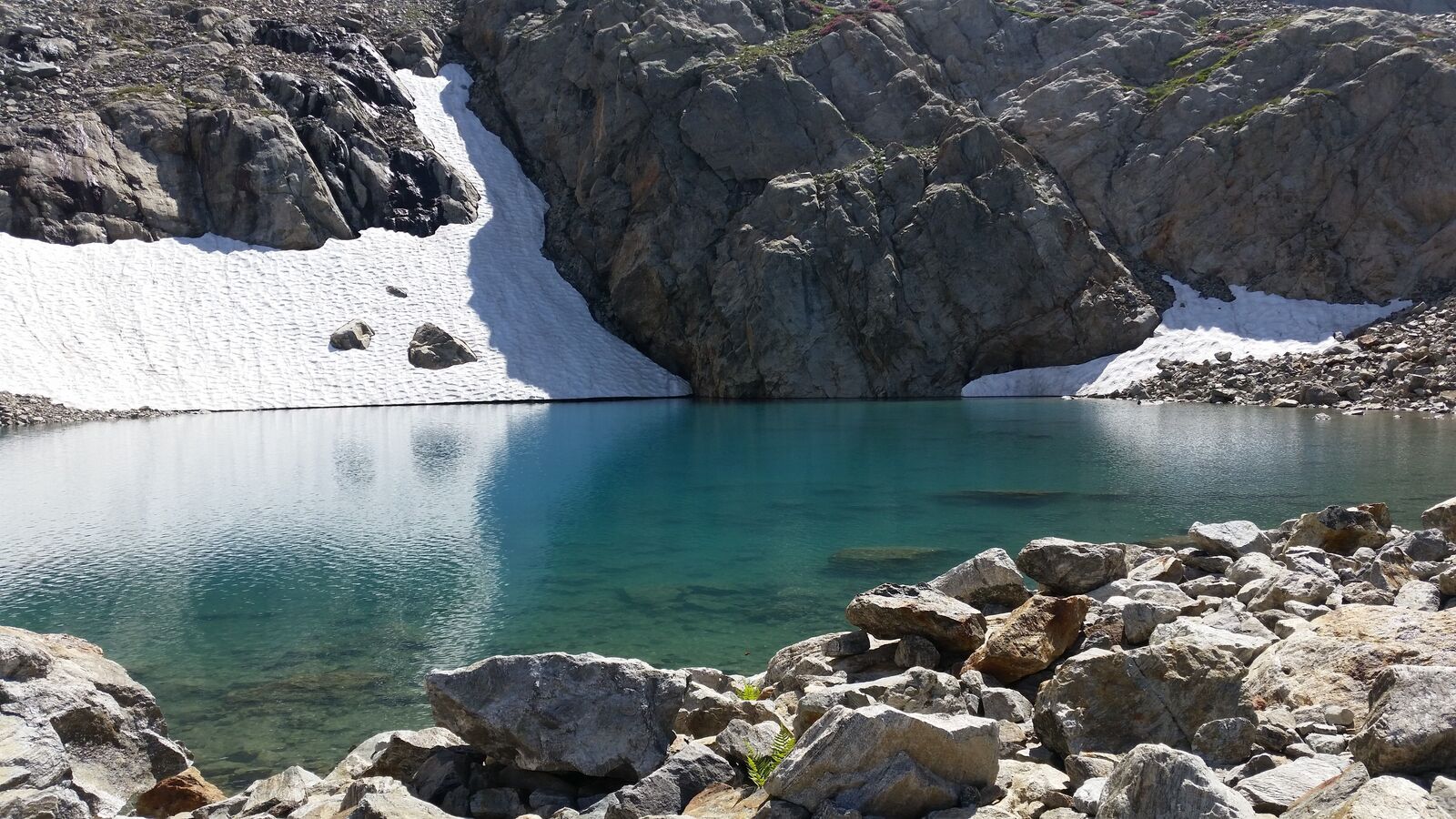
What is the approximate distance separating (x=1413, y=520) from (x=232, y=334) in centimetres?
6215

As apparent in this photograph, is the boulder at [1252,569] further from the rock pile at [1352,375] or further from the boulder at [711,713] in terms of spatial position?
the rock pile at [1352,375]

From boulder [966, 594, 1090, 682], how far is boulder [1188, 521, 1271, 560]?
533 cm

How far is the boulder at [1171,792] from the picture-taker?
14.4 ft

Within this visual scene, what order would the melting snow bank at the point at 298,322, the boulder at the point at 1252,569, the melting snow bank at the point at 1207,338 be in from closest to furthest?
the boulder at the point at 1252,569 → the melting snow bank at the point at 298,322 → the melting snow bank at the point at 1207,338

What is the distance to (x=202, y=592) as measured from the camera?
15.5 m

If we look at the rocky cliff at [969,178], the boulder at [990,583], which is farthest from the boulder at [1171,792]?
the rocky cliff at [969,178]

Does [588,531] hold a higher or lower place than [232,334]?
lower

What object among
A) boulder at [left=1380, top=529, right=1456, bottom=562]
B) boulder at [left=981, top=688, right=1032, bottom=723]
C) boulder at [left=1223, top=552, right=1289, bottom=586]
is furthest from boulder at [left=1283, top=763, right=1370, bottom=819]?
boulder at [left=1380, top=529, right=1456, bottom=562]

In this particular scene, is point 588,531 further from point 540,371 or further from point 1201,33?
point 1201,33

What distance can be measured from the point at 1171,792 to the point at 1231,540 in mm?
9581

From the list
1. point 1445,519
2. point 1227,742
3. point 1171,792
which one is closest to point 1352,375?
point 1445,519

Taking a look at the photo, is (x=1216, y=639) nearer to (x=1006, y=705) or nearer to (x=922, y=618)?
(x=1006, y=705)

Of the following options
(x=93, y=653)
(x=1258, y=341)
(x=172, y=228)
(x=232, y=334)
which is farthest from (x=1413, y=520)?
(x=172, y=228)

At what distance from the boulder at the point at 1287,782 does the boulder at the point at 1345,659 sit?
835 millimetres
